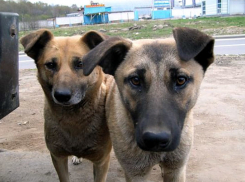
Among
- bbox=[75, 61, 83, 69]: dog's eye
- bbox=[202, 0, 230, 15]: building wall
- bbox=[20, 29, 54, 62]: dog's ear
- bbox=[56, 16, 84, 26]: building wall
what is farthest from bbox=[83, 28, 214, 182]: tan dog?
bbox=[56, 16, 84, 26]: building wall

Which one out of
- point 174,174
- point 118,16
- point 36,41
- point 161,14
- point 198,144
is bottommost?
point 198,144

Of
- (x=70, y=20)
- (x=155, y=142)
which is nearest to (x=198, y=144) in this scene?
(x=155, y=142)

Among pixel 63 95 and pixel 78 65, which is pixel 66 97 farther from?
pixel 78 65

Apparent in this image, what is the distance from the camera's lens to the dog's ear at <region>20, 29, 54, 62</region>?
324cm

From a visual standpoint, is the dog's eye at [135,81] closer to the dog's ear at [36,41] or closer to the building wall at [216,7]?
the dog's ear at [36,41]

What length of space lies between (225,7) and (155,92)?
126 ft

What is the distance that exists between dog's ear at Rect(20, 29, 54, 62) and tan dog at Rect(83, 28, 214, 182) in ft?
3.25

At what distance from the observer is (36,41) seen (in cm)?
328

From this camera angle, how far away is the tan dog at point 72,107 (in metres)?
3.20

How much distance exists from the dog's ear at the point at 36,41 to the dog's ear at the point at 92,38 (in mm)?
412

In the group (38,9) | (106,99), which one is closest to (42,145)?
(106,99)

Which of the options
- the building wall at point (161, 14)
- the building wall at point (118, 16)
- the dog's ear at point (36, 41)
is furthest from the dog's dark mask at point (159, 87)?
Result: the building wall at point (161, 14)

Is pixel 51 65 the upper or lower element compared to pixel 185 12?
lower

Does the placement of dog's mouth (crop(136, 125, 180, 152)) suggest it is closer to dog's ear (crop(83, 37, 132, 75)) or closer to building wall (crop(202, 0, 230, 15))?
dog's ear (crop(83, 37, 132, 75))
